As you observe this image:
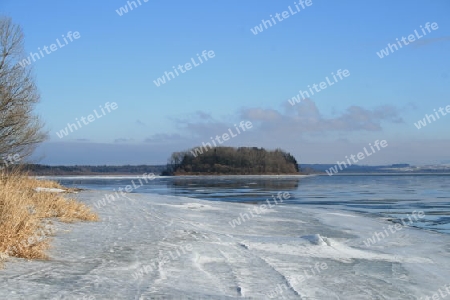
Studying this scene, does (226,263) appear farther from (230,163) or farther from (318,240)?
(230,163)

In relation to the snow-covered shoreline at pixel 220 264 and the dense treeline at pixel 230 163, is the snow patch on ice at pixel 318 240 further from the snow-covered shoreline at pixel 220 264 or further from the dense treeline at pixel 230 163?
the dense treeline at pixel 230 163

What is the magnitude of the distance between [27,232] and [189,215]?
809 centimetres

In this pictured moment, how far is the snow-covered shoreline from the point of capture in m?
5.70

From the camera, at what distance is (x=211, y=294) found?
571cm

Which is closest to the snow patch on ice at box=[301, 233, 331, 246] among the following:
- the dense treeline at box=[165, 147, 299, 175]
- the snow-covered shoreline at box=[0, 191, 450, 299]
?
the snow-covered shoreline at box=[0, 191, 450, 299]

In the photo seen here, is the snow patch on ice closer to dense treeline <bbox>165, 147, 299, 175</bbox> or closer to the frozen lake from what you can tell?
the frozen lake

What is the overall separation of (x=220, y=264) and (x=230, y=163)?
95870mm

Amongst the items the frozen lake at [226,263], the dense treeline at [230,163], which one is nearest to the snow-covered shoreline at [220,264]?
the frozen lake at [226,263]

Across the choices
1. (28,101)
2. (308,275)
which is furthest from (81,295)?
(28,101)

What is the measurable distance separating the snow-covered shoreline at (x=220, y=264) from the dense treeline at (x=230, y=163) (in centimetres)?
8898

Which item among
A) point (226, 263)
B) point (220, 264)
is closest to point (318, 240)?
point (226, 263)

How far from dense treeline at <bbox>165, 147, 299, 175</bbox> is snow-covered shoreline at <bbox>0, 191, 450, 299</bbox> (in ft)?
292

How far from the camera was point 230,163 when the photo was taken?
103438 millimetres

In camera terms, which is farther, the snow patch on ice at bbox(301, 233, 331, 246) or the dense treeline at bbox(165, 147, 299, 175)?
the dense treeline at bbox(165, 147, 299, 175)
